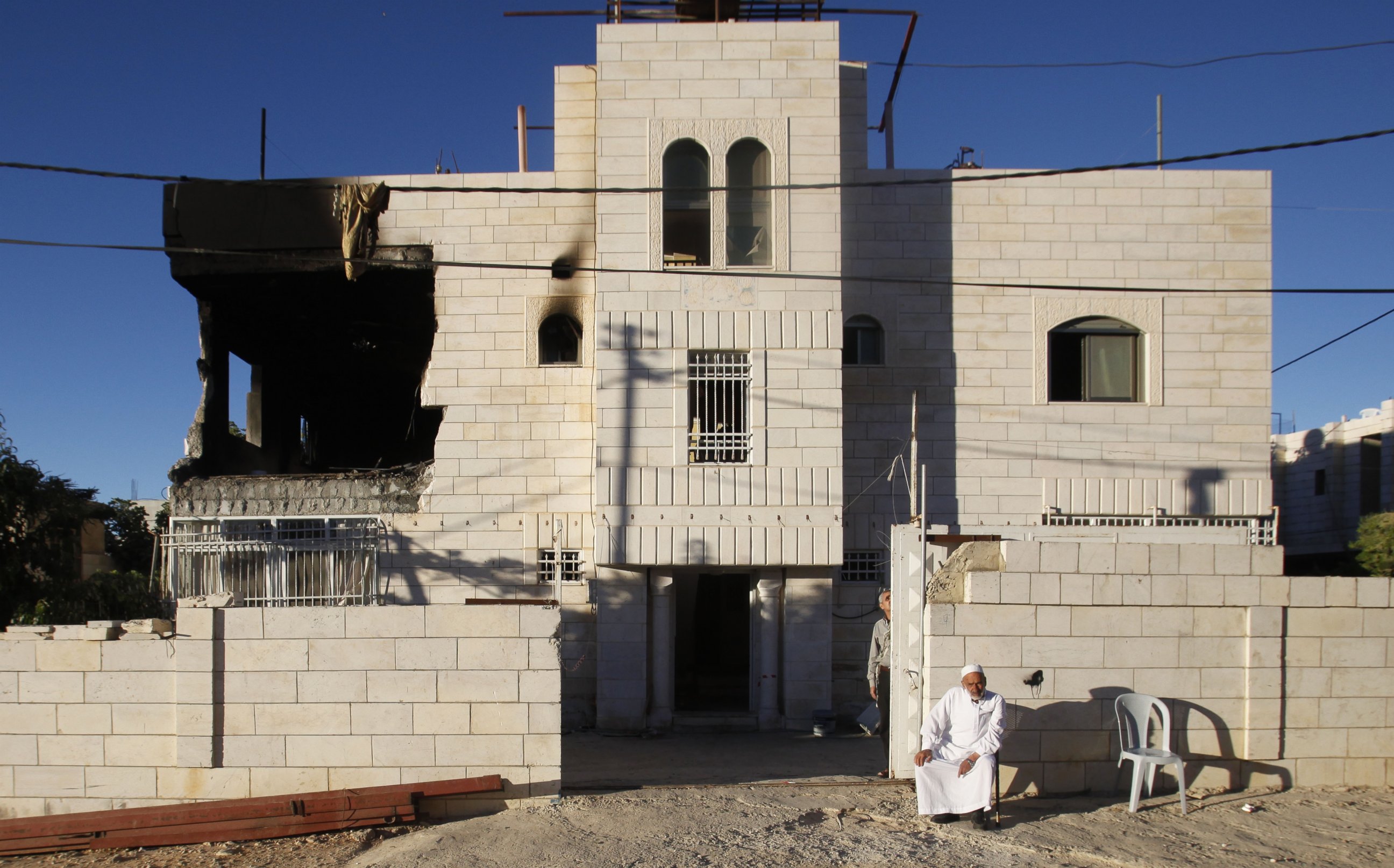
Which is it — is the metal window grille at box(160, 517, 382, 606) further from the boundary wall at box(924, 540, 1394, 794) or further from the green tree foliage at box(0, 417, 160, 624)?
the boundary wall at box(924, 540, 1394, 794)

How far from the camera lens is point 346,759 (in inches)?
289

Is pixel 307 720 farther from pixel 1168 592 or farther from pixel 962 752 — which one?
pixel 1168 592

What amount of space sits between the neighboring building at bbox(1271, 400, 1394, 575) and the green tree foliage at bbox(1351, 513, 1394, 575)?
299 inches

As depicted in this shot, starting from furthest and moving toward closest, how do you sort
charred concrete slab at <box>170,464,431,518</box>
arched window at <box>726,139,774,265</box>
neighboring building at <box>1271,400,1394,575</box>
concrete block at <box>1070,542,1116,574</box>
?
neighboring building at <box>1271,400,1394,575</box> < charred concrete slab at <box>170,464,431,518</box> < arched window at <box>726,139,774,265</box> < concrete block at <box>1070,542,1116,574</box>

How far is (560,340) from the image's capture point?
495 inches

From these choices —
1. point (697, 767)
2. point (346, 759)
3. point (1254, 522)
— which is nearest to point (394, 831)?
point (346, 759)

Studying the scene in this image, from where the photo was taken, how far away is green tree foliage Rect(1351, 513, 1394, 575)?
13922 millimetres

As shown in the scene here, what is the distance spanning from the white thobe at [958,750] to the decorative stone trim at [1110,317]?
6.17 meters

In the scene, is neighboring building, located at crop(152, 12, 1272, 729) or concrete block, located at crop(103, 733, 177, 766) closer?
concrete block, located at crop(103, 733, 177, 766)

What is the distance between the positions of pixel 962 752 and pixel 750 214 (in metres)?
6.95

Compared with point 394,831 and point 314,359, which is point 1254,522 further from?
point 314,359

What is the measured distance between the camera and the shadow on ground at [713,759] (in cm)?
843

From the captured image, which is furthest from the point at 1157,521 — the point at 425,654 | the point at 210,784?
the point at 210,784

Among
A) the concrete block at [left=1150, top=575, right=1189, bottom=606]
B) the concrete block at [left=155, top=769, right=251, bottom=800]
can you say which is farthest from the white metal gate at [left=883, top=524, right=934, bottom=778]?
the concrete block at [left=155, top=769, right=251, bottom=800]
